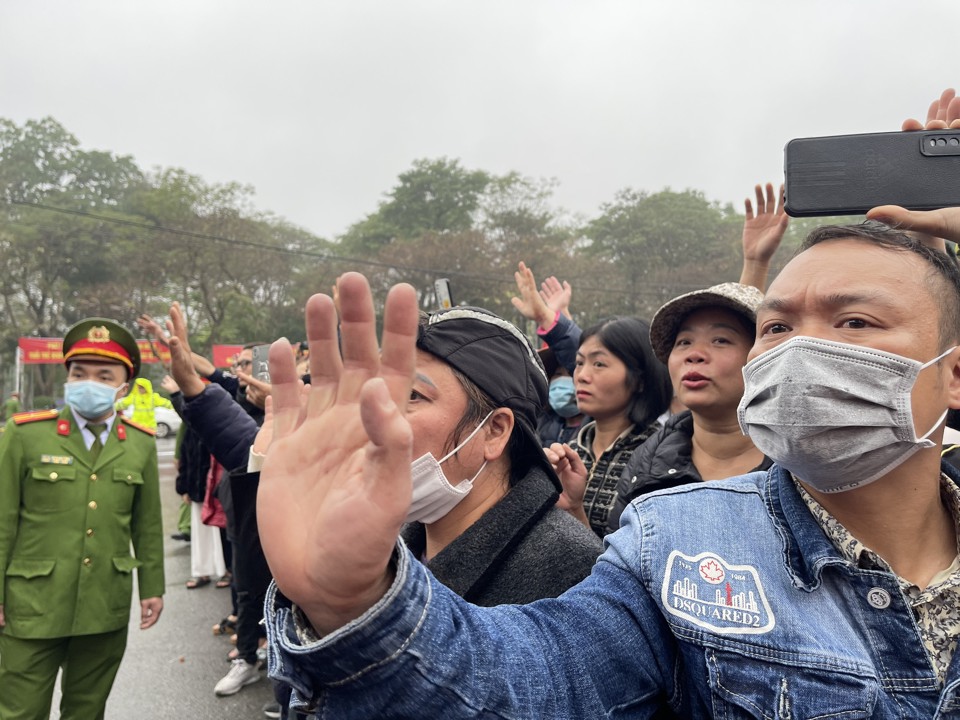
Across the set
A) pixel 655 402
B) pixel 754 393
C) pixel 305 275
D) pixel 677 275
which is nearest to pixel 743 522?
pixel 754 393

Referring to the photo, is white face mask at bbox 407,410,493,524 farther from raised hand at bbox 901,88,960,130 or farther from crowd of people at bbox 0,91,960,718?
raised hand at bbox 901,88,960,130

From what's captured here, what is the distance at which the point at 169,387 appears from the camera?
141 inches

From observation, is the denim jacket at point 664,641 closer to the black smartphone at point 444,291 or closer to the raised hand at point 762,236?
the raised hand at point 762,236

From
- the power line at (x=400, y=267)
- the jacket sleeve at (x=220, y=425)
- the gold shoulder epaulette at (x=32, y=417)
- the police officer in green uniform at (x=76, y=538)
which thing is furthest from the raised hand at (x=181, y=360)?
the power line at (x=400, y=267)

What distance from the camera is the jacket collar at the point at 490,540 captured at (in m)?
1.47

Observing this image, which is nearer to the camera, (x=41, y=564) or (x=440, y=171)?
(x=41, y=564)

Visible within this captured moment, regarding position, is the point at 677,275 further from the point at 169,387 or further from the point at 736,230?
the point at 169,387

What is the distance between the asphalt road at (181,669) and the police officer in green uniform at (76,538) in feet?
2.94

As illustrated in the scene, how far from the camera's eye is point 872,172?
49.2 inches

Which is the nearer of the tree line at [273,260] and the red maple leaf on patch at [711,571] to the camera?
the red maple leaf on patch at [711,571]

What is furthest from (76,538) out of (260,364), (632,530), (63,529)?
(632,530)

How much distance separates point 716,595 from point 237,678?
Result: 13.0 feet

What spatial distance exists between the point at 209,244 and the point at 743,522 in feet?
94.9

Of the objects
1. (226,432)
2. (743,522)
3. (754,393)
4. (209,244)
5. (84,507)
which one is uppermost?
(209,244)
